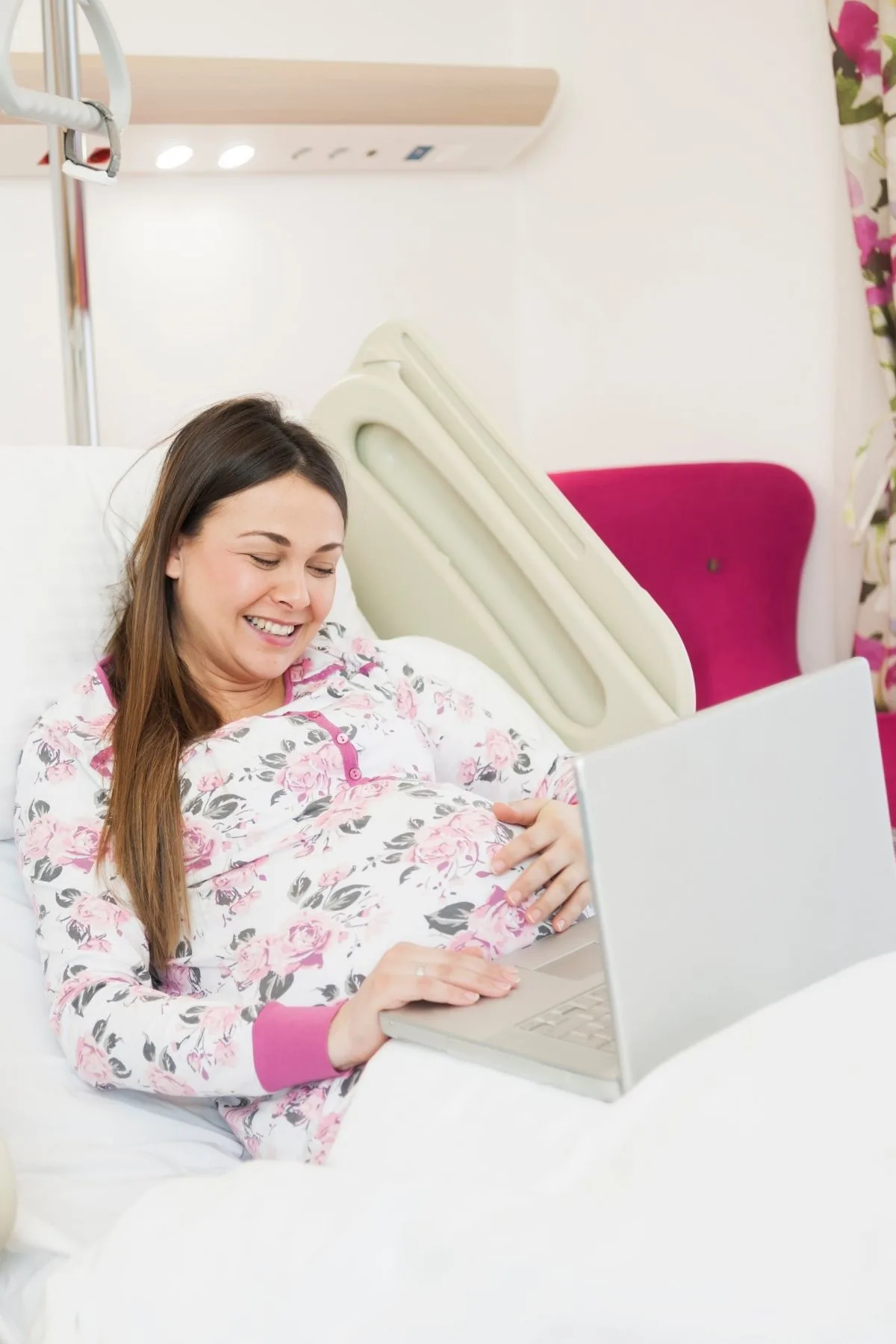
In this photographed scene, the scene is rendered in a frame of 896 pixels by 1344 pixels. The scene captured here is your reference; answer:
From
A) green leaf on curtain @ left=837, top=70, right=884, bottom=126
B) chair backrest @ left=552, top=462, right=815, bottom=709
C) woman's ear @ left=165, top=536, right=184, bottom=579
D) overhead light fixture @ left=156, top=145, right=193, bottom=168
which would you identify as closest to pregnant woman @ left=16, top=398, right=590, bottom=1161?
woman's ear @ left=165, top=536, right=184, bottom=579

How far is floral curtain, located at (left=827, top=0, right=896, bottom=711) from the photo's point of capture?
284 cm

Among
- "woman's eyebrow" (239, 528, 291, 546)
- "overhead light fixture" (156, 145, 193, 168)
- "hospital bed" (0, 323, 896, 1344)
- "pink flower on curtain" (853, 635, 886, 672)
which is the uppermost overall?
"overhead light fixture" (156, 145, 193, 168)

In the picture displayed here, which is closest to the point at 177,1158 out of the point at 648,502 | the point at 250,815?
the point at 250,815

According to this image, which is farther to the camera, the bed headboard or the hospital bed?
the bed headboard

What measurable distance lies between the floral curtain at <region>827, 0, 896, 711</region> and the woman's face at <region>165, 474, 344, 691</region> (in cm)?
158

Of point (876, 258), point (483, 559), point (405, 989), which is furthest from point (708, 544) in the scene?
point (405, 989)

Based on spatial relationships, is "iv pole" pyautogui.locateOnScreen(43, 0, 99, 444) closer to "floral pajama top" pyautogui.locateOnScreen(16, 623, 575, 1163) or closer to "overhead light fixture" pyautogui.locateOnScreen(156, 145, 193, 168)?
"floral pajama top" pyautogui.locateOnScreen(16, 623, 575, 1163)

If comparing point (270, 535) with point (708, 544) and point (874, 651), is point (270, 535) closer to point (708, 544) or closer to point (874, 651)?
point (708, 544)

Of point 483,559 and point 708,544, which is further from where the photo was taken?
point 708,544

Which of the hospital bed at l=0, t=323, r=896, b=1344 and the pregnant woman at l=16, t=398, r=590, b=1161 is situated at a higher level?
the pregnant woman at l=16, t=398, r=590, b=1161

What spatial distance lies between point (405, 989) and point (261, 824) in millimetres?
393

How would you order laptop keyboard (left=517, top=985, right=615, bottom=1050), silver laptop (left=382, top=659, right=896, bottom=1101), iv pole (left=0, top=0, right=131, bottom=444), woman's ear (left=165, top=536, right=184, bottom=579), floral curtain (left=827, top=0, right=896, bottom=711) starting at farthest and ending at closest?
floral curtain (left=827, top=0, right=896, bottom=711) < woman's ear (left=165, top=536, right=184, bottom=579) < iv pole (left=0, top=0, right=131, bottom=444) < laptop keyboard (left=517, top=985, right=615, bottom=1050) < silver laptop (left=382, top=659, right=896, bottom=1101)

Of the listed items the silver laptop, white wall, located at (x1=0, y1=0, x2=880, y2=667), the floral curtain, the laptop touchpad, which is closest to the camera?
the silver laptop

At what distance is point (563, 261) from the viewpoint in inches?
153
